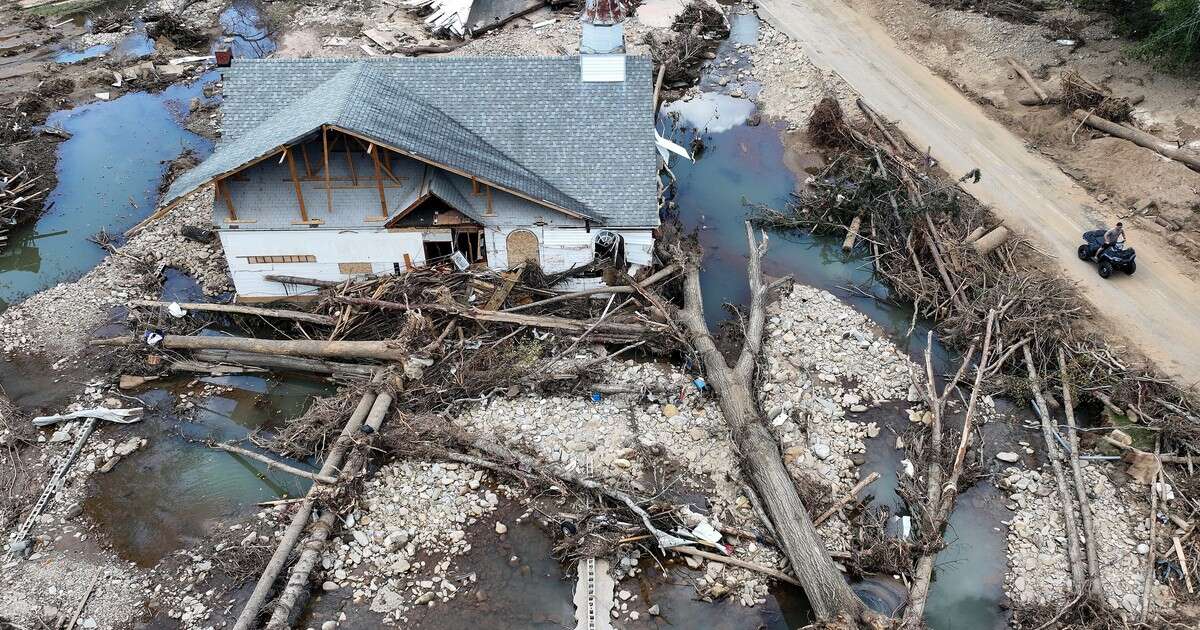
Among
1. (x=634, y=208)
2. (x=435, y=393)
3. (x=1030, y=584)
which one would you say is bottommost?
(x=1030, y=584)

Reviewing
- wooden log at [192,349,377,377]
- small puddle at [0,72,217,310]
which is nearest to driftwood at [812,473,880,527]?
wooden log at [192,349,377,377]

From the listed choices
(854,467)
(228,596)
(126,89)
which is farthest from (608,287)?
(126,89)

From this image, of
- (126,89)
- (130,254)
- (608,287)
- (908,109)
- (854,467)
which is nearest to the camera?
(854,467)

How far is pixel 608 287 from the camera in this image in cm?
2086

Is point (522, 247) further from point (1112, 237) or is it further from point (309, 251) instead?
point (1112, 237)

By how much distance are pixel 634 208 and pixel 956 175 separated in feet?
43.6

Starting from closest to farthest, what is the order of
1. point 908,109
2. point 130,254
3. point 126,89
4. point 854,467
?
point 854,467 → point 130,254 → point 908,109 → point 126,89

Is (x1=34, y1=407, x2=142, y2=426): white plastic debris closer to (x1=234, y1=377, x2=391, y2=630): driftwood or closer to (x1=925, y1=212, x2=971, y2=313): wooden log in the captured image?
(x1=234, y1=377, x2=391, y2=630): driftwood

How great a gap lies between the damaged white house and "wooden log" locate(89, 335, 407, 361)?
7.31ft

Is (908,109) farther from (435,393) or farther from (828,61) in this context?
(435,393)

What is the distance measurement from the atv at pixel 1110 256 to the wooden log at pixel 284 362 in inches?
810

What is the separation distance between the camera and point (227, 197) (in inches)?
765

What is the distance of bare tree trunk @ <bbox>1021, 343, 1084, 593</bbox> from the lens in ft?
48.0

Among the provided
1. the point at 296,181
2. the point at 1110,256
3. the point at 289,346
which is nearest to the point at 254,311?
the point at 289,346
